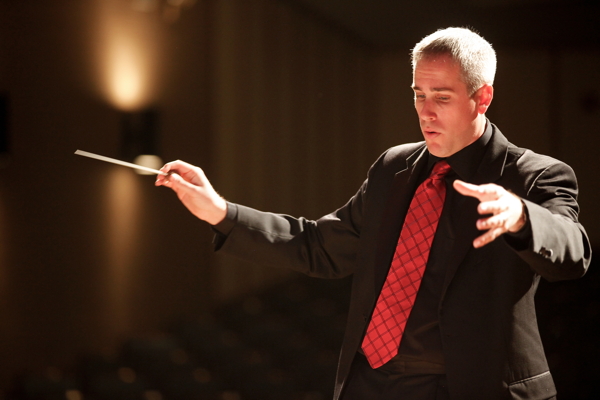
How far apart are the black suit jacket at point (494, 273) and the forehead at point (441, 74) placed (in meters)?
0.15

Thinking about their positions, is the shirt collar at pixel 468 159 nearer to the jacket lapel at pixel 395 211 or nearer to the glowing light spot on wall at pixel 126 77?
the jacket lapel at pixel 395 211

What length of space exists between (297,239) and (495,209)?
2.16ft

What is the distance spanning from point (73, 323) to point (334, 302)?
1462 millimetres

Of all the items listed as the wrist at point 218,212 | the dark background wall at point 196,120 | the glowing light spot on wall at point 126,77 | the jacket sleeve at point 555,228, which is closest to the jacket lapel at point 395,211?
the jacket sleeve at point 555,228

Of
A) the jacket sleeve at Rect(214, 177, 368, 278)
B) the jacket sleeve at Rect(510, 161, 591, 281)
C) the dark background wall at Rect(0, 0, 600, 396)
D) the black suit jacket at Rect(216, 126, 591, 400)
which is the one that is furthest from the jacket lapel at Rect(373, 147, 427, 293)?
the dark background wall at Rect(0, 0, 600, 396)

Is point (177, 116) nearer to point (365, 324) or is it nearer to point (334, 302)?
point (334, 302)

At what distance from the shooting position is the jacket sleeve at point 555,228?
988mm

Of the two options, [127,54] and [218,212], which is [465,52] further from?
[127,54]

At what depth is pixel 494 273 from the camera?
1.20 meters

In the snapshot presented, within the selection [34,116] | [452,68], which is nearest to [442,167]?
[452,68]

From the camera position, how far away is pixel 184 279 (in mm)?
3914

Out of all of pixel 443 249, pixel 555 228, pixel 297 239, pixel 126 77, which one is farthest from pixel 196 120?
pixel 555 228

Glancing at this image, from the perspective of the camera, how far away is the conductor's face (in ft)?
4.18

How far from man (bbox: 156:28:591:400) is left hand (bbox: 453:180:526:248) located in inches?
2.4
